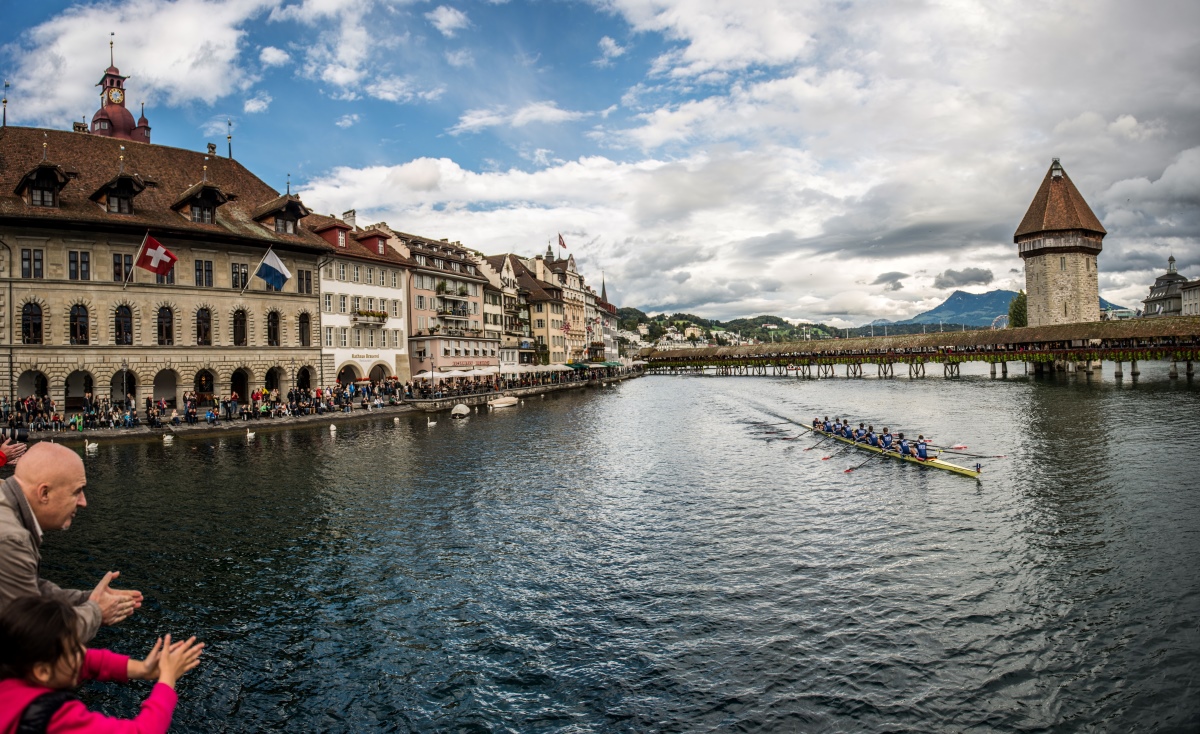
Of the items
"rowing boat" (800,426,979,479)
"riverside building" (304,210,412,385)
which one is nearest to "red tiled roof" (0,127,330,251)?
"riverside building" (304,210,412,385)

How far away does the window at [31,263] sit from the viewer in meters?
39.7

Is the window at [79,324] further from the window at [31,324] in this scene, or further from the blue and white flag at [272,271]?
the blue and white flag at [272,271]

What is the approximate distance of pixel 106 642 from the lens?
12359mm

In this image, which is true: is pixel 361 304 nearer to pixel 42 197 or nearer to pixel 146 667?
pixel 42 197

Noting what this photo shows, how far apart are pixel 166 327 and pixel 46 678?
1949 inches

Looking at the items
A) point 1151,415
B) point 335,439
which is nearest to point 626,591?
point 335,439

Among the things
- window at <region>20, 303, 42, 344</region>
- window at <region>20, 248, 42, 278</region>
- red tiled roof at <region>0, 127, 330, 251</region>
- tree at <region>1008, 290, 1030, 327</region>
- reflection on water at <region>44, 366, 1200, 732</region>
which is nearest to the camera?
reflection on water at <region>44, 366, 1200, 732</region>

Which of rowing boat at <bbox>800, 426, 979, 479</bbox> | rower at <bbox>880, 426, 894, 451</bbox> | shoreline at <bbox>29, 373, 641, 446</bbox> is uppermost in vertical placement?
shoreline at <bbox>29, 373, 641, 446</bbox>

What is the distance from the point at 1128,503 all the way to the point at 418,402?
155ft

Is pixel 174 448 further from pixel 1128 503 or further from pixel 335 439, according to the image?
pixel 1128 503

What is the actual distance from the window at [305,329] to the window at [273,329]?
6.60ft

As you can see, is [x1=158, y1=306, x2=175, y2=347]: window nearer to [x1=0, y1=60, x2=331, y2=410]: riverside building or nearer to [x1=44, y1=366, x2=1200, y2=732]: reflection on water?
[x1=0, y1=60, x2=331, y2=410]: riverside building

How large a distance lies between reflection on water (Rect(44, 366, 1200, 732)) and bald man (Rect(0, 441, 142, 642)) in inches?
253

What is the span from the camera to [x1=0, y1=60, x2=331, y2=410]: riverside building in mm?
39938
